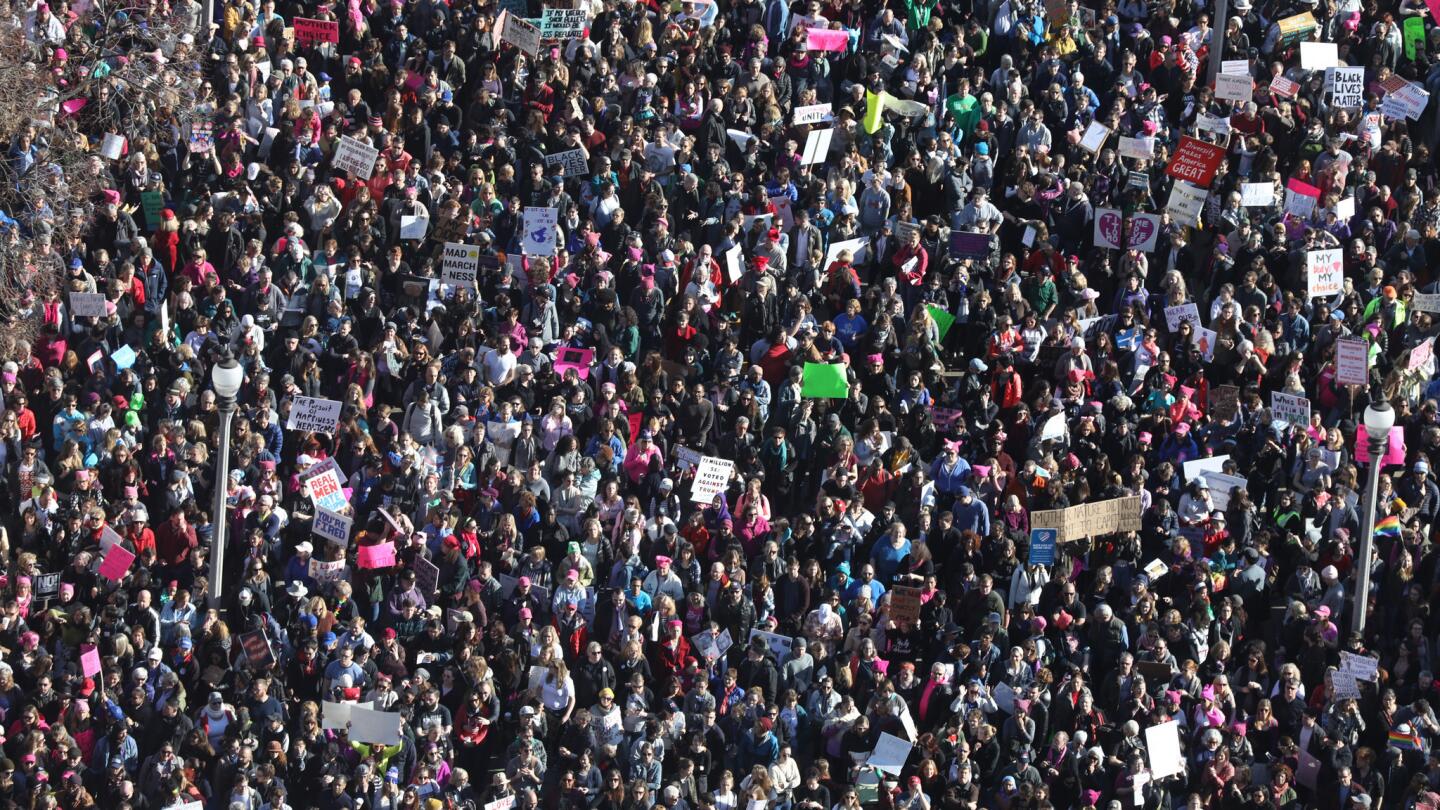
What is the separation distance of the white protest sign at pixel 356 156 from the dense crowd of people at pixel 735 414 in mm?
56

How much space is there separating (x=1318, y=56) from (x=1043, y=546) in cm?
946

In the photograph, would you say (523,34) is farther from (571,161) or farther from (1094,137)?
(1094,137)

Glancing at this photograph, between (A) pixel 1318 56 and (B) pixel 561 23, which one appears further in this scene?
(A) pixel 1318 56

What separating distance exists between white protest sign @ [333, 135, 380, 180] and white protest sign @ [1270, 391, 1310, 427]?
1018 centimetres

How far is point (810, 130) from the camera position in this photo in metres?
36.5

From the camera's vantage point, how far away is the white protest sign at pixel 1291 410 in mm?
32781

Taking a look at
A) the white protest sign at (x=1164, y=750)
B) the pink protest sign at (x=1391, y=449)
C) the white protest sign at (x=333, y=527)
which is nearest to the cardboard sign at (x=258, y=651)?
the white protest sign at (x=333, y=527)

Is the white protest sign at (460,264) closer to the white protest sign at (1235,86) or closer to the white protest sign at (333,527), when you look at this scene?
the white protest sign at (333,527)

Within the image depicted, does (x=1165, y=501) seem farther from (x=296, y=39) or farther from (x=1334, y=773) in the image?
(x=296, y=39)

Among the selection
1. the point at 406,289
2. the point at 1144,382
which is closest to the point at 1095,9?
the point at 1144,382

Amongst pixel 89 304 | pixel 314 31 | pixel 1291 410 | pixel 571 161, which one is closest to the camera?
pixel 1291 410

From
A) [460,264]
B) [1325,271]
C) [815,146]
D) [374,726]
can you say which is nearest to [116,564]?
[374,726]

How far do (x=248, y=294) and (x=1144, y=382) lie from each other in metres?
9.43

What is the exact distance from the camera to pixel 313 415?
32.2 metres
